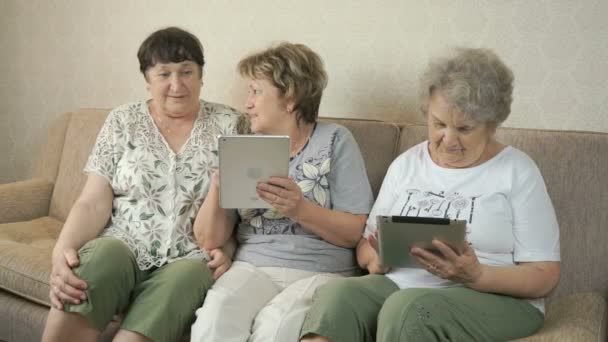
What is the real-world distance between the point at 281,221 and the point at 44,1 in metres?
1.98

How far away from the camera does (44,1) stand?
335cm

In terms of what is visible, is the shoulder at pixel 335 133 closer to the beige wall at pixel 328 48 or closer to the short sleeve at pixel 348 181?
the short sleeve at pixel 348 181

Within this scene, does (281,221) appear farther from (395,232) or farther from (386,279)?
(395,232)

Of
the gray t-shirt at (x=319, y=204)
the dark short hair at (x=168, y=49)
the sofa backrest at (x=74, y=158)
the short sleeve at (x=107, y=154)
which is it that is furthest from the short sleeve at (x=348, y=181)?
the sofa backrest at (x=74, y=158)

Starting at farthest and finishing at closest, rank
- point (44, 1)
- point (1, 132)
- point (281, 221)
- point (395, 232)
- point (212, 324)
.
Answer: point (1, 132) < point (44, 1) < point (281, 221) < point (212, 324) < point (395, 232)

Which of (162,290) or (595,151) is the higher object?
(595,151)

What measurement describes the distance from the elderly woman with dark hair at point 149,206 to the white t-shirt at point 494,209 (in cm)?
57

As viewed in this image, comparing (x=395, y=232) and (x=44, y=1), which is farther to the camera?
(x=44, y=1)

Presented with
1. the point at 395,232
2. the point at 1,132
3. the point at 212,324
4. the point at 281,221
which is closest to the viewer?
the point at 395,232

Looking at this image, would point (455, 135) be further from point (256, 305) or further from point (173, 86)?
point (173, 86)

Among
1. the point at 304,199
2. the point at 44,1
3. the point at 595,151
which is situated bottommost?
the point at 304,199

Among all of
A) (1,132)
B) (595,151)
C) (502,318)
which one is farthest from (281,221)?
(1,132)

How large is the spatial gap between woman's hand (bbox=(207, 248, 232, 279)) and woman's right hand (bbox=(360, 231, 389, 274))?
41 cm

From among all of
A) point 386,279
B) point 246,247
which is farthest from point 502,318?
point 246,247
